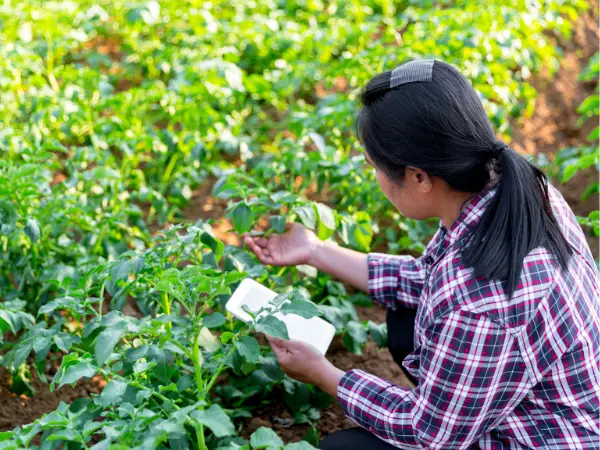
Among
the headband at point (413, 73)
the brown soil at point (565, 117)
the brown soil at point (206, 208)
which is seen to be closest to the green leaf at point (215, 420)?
the headband at point (413, 73)

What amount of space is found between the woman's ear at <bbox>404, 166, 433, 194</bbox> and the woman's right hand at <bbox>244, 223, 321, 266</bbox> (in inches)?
24.1

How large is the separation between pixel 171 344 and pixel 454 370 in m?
0.59

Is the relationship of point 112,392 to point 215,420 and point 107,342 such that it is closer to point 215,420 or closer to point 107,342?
point 107,342

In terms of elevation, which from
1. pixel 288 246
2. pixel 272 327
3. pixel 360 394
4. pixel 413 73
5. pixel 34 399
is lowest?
pixel 34 399

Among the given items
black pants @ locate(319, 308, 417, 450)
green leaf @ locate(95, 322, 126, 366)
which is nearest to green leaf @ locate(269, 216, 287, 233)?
black pants @ locate(319, 308, 417, 450)

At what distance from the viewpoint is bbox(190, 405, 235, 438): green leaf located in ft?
4.74

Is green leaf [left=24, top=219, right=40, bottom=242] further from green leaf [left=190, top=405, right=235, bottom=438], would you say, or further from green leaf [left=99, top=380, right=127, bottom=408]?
green leaf [left=190, top=405, right=235, bottom=438]

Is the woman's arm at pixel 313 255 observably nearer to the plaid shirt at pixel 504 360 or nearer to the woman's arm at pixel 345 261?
the woman's arm at pixel 345 261

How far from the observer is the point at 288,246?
91.2 inches

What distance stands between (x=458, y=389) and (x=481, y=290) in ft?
0.66

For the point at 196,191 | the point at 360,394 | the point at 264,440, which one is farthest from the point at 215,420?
the point at 196,191

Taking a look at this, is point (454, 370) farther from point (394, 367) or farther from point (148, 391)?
point (394, 367)

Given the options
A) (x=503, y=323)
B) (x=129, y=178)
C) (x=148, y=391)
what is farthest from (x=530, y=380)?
(x=129, y=178)

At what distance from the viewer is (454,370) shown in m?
1.62
